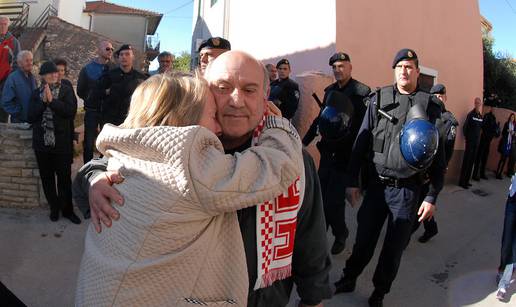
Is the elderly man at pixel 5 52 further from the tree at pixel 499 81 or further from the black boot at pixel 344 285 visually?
the tree at pixel 499 81

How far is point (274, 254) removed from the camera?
130cm

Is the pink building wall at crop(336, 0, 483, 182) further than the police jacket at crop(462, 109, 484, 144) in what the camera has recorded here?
No

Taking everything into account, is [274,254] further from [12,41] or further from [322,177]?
[12,41]

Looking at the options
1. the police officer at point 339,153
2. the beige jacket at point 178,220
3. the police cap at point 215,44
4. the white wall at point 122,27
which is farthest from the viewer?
the white wall at point 122,27

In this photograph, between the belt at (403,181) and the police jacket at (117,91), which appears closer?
the belt at (403,181)

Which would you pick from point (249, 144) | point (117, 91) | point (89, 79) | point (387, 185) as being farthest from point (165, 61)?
point (249, 144)

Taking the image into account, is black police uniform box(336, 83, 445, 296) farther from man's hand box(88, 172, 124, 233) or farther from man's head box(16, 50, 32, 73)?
man's head box(16, 50, 32, 73)

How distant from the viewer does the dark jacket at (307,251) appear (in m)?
1.43

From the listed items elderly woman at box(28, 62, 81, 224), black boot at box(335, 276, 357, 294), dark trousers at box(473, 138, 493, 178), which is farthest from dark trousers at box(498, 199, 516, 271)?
dark trousers at box(473, 138, 493, 178)

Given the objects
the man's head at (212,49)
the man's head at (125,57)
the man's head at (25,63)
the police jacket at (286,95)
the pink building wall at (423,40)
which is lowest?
the police jacket at (286,95)

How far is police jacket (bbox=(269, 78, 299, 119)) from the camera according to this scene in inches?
216

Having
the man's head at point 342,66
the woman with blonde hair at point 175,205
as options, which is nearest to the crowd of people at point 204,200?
the woman with blonde hair at point 175,205

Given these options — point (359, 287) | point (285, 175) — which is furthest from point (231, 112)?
point (359, 287)

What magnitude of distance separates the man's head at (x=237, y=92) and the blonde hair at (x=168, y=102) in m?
0.24
